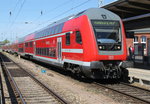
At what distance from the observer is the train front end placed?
974 cm

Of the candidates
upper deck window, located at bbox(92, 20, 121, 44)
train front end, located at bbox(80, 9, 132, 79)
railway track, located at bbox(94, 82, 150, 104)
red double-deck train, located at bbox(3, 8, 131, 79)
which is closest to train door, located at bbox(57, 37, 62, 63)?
red double-deck train, located at bbox(3, 8, 131, 79)

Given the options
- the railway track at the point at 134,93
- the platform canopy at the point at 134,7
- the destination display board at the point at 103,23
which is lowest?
the railway track at the point at 134,93

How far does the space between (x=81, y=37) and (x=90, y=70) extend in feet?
5.46

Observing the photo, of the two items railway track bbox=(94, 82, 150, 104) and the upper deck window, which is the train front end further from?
railway track bbox=(94, 82, 150, 104)

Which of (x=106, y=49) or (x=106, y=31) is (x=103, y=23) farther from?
(x=106, y=49)

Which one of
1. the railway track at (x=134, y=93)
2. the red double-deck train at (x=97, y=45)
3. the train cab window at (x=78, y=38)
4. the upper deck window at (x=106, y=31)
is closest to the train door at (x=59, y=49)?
the red double-deck train at (x=97, y=45)

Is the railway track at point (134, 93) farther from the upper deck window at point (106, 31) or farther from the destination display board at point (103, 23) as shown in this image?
the destination display board at point (103, 23)

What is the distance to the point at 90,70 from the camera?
31.9ft

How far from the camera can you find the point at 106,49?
998 centimetres

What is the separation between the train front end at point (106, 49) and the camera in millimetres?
9742

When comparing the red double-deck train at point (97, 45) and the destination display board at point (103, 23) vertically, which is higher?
the destination display board at point (103, 23)

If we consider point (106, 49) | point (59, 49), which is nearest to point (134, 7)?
point (106, 49)

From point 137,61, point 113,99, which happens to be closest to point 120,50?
point 113,99

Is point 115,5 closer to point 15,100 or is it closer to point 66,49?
point 66,49
